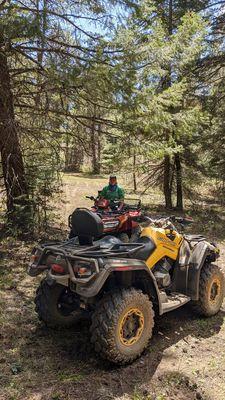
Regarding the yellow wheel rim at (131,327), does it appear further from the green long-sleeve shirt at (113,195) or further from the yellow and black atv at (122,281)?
the green long-sleeve shirt at (113,195)

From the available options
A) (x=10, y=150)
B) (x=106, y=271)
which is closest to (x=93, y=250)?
(x=106, y=271)

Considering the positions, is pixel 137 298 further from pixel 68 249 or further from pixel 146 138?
pixel 146 138

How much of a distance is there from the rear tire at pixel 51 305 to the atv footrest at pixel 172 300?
44.1 inches

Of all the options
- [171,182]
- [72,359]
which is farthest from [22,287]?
[171,182]

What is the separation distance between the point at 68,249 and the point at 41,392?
1.38 meters

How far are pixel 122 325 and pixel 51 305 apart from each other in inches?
37.8

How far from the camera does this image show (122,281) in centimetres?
414

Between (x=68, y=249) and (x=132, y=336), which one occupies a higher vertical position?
(x=68, y=249)

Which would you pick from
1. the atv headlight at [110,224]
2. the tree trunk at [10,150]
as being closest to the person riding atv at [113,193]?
the atv headlight at [110,224]

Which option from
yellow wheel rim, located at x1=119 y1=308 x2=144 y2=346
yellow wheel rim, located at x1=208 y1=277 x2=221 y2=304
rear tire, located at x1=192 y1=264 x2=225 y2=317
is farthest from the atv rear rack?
yellow wheel rim, located at x1=208 y1=277 x2=221 y2=304

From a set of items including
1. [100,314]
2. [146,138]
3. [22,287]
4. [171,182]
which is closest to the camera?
[100,314]

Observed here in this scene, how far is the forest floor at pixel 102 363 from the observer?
3.53 metres

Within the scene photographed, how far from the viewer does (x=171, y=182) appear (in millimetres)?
15336

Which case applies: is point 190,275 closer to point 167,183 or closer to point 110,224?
point 110,224
